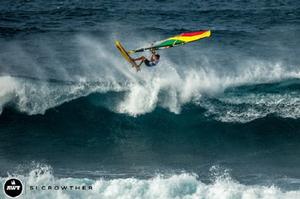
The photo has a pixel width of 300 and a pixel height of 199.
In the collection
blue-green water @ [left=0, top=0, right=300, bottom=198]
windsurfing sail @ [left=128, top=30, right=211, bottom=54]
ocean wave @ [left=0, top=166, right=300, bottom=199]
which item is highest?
windsurfing sail @ [left=128, top=30, right=211, bottom=54]

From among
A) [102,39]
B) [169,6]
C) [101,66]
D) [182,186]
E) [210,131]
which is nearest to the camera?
[182,186]

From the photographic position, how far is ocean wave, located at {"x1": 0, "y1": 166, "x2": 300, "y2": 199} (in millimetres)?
27250

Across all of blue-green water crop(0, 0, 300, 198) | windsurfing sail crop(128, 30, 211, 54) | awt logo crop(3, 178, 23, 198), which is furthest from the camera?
windsurfing sail crop(128, 30, 211, 54)

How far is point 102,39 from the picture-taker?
44125 mm

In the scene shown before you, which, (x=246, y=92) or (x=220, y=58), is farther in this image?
(x=220, y=58)

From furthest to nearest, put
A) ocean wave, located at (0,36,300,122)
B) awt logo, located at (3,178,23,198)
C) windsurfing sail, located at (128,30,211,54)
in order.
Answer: ocean wave, located at (0,36,300,122) → windsurfing sail, located at (128,30,211,54) → awt logo, located at (3,178,23,198)

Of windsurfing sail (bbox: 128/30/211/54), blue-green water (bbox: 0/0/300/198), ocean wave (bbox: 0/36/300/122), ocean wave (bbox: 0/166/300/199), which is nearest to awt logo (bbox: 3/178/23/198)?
ocean wave (bbox: 0/166/300/199)

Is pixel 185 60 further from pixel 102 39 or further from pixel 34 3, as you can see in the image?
pixel 34 3

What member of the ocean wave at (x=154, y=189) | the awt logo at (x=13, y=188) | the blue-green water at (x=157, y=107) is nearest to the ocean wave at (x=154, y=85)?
the blue-green water at (x=157, y=107)

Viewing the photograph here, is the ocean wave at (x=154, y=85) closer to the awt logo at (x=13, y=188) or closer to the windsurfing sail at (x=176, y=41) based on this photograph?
the windsurfing sail at (x=176, y=41)

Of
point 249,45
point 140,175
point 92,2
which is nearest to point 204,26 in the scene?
point 249,45

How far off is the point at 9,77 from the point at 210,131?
11389mm

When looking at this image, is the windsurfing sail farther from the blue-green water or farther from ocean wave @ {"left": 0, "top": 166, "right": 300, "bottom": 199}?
ocean wave @ {"left": 0, "top": 166, "right": 300, "bottom": 199}

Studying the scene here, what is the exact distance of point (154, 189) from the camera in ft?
90.4
